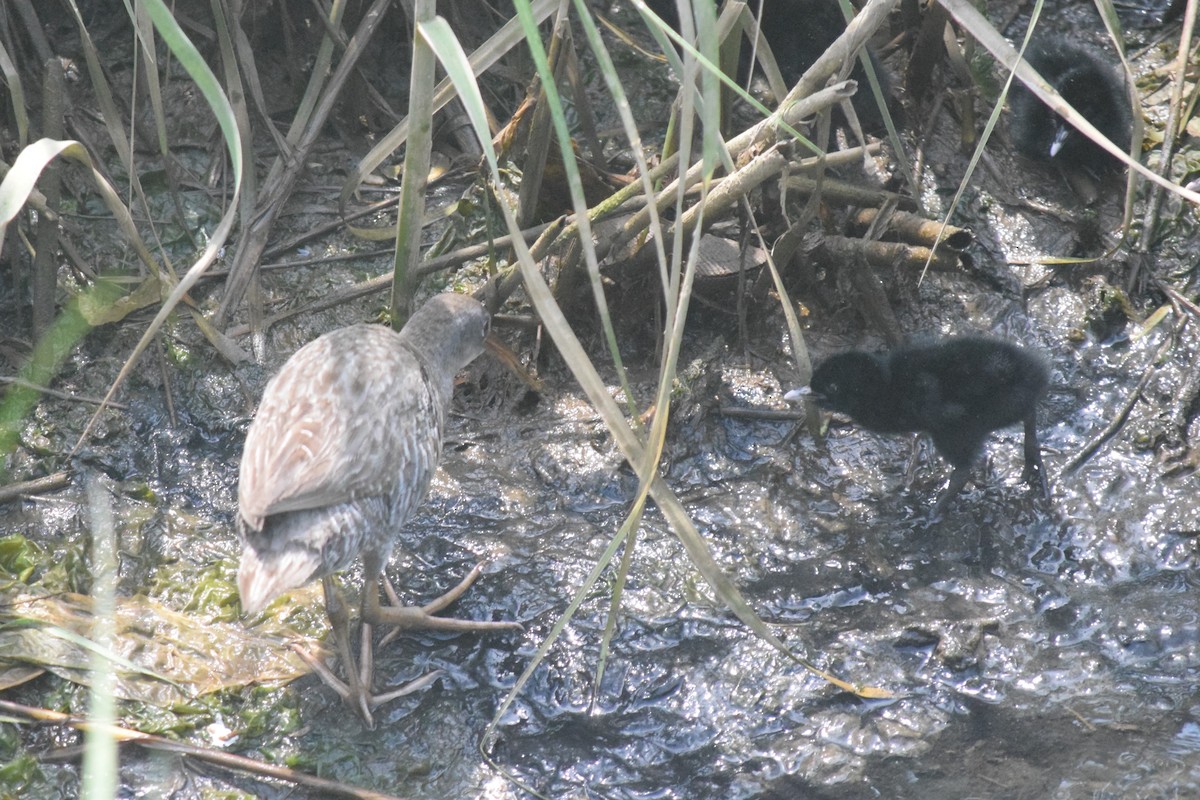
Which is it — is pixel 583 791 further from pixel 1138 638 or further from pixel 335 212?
pixel 335 212

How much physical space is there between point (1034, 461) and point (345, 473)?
2.30 m

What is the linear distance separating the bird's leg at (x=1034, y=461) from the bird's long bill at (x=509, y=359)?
173 centimetres

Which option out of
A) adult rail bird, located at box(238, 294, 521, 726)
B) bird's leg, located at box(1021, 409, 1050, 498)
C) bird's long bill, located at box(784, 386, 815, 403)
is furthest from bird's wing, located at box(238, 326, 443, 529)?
bird's leg, located at box(1021, 409, 1050, 498)

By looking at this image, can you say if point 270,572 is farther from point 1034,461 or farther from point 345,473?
point 1034,461

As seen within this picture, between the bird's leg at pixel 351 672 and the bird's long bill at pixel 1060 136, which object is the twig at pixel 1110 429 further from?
the bird's leg at pixel 351 672

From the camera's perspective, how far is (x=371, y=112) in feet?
16.2

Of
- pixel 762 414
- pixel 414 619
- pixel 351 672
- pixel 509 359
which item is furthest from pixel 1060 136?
pixel 351 672

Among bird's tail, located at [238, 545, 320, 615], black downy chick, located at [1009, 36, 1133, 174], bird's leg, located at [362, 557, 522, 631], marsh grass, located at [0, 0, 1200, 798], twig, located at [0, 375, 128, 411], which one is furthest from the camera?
black downy chick, located at [1009, 36, 1133, 174]

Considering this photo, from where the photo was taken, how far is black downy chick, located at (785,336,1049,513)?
369 cm

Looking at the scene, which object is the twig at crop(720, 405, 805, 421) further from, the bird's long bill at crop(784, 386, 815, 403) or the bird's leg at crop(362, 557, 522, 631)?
the bird's leg at crop(362, 557, 522, 631)

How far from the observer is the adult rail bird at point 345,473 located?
3008 mm

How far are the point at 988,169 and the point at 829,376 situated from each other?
1648 mm

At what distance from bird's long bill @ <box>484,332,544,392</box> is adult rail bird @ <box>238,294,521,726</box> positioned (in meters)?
0.30

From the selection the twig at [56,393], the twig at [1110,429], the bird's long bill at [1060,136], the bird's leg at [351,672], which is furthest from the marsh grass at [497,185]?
the bird's long bill at [1060,136]
